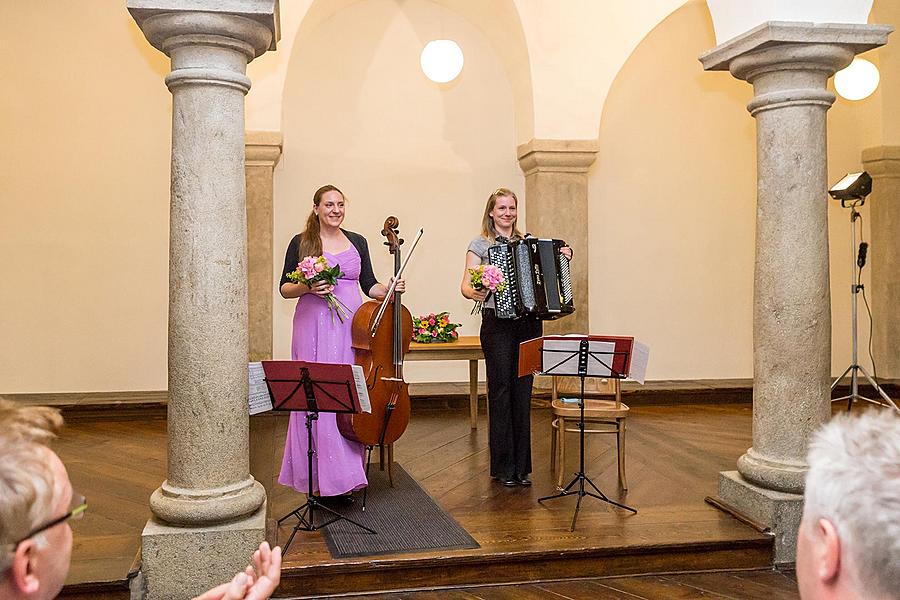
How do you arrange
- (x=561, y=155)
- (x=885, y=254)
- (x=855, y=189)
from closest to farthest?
(x=855, y=189), (x=561, y=155), (x=885, y=254)

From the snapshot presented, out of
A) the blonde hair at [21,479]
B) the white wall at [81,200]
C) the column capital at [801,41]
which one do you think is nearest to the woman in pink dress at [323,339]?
the column capital at [801,41]

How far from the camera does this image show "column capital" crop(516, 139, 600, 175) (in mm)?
8281

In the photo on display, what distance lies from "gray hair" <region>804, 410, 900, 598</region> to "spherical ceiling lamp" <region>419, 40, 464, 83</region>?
22.8ft

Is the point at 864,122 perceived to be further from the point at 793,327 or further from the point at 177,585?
the point at 177,585

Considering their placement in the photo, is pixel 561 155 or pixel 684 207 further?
pixel 684 207

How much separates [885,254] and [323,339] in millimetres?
6843

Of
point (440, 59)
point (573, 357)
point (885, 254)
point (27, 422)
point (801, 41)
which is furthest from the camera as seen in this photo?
point (885, 254)

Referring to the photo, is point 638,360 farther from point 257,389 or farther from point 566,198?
point 566,198

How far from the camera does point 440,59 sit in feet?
25.6

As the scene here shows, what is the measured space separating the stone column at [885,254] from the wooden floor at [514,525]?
347cm

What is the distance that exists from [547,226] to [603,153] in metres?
1.13

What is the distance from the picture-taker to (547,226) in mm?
8430

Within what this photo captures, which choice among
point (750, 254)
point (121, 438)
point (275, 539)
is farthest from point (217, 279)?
point (750, 254)

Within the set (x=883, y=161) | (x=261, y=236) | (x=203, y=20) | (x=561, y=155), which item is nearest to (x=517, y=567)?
(x=203, y=20)
